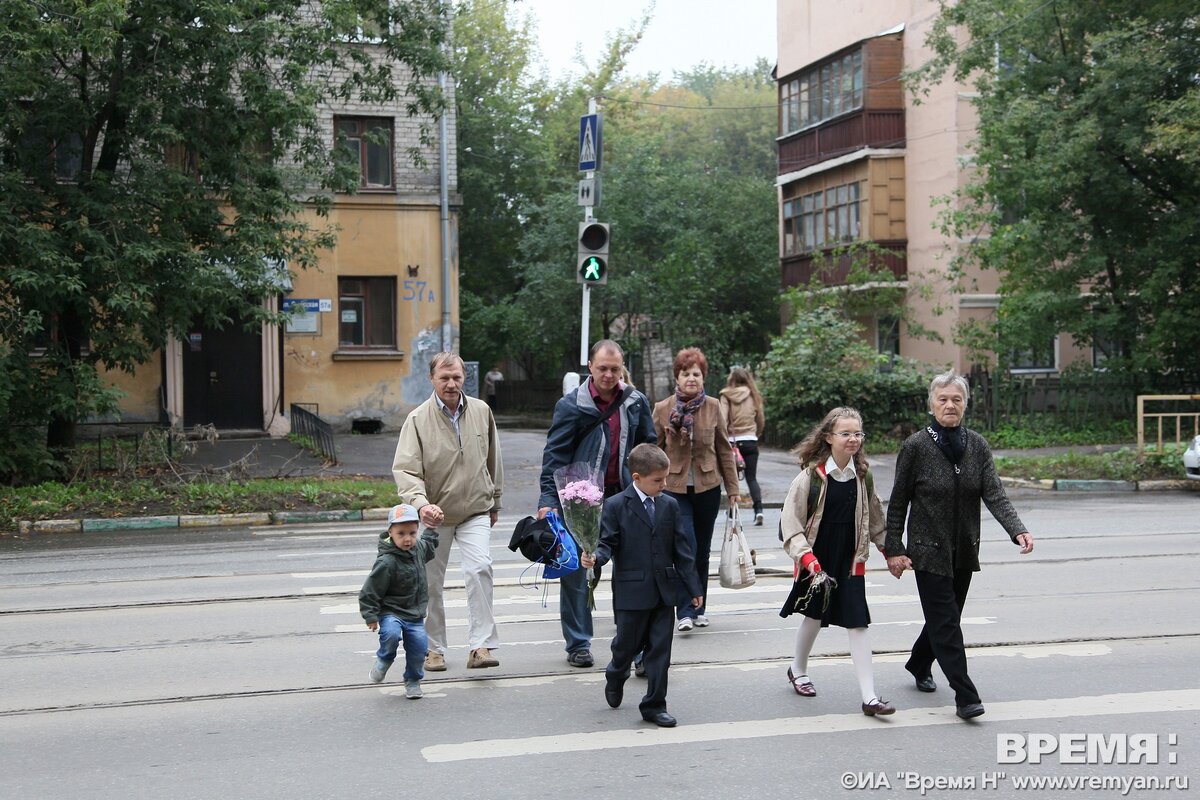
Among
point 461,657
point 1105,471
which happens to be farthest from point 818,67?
point 461,657

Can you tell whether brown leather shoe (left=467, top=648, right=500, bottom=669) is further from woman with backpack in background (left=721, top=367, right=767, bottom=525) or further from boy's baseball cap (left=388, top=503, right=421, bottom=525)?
woman with backpack in background (left=721, top=367, right=767, bottom=525)

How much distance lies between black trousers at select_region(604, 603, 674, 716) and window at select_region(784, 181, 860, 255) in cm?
2896

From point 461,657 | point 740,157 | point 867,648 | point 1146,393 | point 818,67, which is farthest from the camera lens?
point 740,157

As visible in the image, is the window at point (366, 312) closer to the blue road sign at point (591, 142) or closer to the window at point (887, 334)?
the blue road sign at point (591, 142)

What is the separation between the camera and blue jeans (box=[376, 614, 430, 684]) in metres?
6.57

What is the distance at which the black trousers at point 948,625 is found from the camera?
236 inches

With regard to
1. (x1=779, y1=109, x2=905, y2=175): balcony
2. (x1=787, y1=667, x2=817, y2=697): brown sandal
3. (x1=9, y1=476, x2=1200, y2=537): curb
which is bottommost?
(x1=9, y1=476, x2=1200, y2=537): curb

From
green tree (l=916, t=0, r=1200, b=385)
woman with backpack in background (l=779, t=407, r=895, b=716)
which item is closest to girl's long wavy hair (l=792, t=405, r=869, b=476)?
woman with backpack in background (l=779, t=407, r=895, b=716)

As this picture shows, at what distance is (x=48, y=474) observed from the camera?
17562mm

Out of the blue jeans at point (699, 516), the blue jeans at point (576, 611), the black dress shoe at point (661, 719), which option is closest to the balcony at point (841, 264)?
the blue jeans at point (699, 516)

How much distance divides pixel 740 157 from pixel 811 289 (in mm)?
42264

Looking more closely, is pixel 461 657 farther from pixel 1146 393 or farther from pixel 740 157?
pixel 740 157
